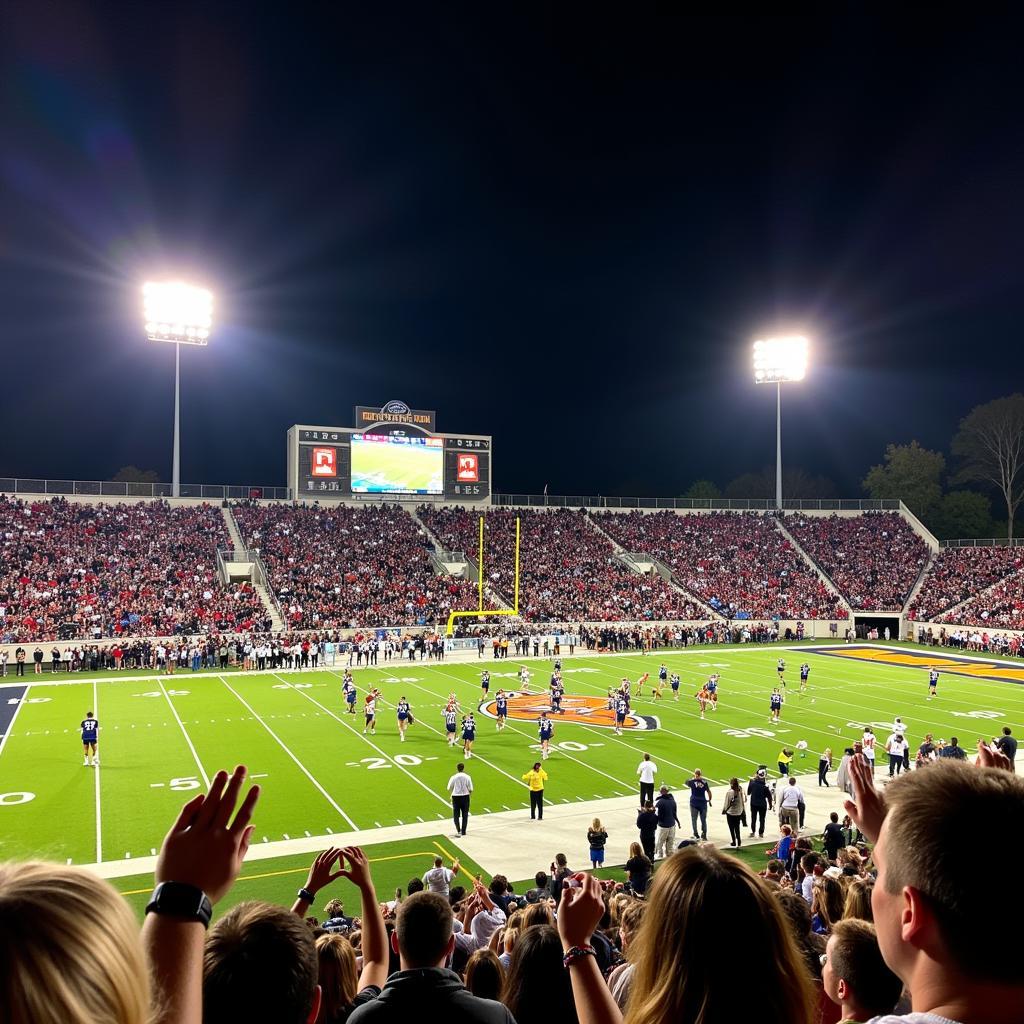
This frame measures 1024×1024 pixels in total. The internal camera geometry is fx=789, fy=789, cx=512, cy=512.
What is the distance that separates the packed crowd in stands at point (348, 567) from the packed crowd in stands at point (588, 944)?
3734 cm

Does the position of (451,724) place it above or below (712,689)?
below

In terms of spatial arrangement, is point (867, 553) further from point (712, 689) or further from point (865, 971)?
point (865, 971)

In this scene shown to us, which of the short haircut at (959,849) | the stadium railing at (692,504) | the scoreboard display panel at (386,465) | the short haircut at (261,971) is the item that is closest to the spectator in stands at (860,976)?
the short haircut at (959,849)

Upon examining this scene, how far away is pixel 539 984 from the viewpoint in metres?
3.56

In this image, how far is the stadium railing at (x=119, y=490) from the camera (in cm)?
4366

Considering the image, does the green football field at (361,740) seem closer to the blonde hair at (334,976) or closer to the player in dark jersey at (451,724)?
the player in dark jersey at (451,724)

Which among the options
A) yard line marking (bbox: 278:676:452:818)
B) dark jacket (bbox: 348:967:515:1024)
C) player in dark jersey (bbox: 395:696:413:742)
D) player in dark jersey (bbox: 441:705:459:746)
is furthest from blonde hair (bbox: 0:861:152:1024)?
player in dark jersey (bbox: 395:696:413:742)

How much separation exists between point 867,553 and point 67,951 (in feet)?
195

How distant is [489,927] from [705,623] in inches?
1598

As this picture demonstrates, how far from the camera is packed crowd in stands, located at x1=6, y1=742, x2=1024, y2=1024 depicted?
1219 mm

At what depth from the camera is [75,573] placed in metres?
37.8

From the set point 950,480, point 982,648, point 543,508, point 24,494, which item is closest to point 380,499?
point 543,508

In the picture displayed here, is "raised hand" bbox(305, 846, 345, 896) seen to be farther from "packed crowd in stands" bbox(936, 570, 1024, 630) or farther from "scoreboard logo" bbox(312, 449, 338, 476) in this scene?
"scoreboard logo" bbox(312, 449, 338, 476)

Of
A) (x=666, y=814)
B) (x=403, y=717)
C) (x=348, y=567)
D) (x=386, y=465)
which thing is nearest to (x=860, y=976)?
(x=666, y=814)
